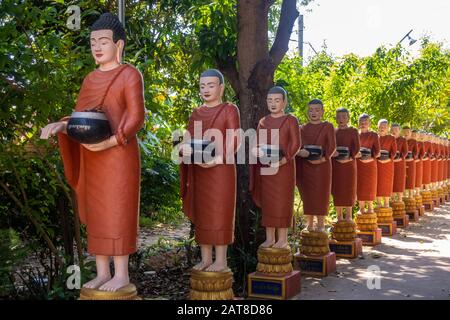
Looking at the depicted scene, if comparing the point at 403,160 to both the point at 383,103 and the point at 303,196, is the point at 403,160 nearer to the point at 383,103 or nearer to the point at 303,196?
the point at 383,103

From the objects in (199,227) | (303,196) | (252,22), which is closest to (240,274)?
(303,196)

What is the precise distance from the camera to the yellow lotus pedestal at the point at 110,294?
10.6 ft

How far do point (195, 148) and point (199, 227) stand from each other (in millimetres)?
719

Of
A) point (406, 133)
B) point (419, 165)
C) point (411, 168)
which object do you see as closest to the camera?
point (406, 133)

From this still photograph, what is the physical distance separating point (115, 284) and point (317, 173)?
3184mm

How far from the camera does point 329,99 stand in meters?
10.2

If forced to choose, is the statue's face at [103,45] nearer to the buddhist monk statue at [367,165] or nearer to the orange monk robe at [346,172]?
the orange monk robe at [346,172]

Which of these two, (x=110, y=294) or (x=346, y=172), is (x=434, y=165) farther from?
(x=110, y=294)

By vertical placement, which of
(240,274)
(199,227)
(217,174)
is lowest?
(240,274)

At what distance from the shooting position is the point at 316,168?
233 inches

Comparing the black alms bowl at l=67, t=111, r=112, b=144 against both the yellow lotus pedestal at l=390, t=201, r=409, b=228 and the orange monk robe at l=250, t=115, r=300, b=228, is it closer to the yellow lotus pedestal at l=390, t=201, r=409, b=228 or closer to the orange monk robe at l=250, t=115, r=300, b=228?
the orange monk robe at l=250, t=115, r=300, b=228

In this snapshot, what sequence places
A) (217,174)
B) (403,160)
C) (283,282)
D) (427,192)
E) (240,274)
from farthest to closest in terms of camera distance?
(427,192), (403,160), (240,274), (283,282), (217,174)

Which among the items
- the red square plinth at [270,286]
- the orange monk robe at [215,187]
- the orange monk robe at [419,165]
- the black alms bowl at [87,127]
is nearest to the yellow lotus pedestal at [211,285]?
the orange monk robe at [215,187]

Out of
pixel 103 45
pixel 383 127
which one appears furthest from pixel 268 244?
pixel 383 127
